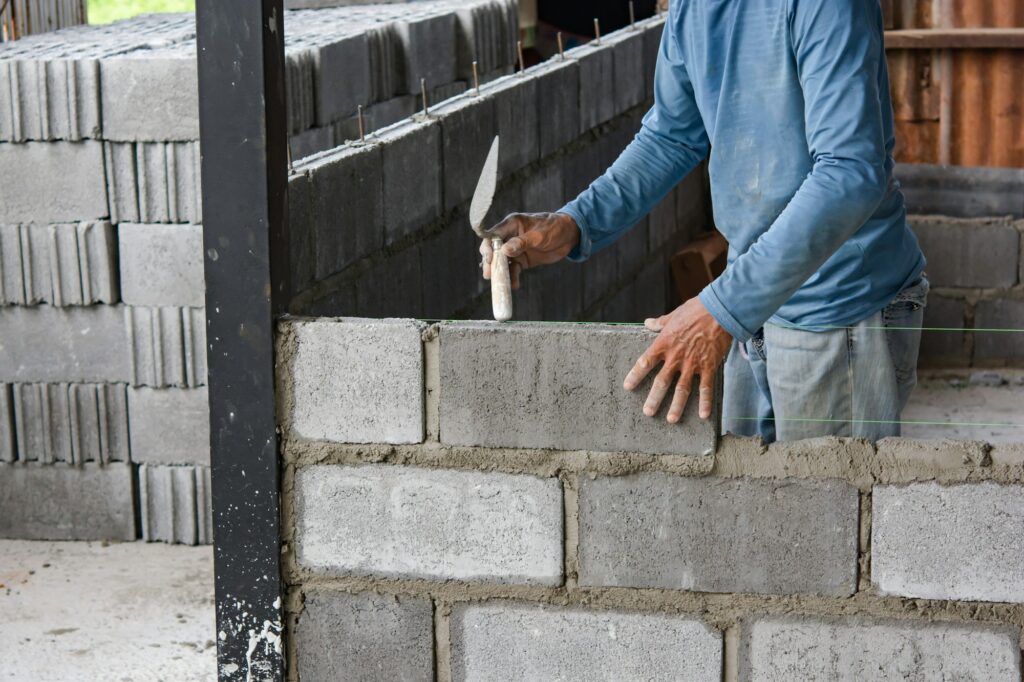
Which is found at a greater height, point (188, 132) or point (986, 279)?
point (188, 132)

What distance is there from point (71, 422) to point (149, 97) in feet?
3.90

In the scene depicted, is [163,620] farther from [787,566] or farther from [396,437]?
[787,566]

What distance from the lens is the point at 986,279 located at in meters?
7.18

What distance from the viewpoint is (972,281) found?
7.20 meters

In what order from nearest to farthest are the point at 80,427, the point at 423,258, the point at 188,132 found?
the point at 423,258
the point at 188,132
the point at 80,427

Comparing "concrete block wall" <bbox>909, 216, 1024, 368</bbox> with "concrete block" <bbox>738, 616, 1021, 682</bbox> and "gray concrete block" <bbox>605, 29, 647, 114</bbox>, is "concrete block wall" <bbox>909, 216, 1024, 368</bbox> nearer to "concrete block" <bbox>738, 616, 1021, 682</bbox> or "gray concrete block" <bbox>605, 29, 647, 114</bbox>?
"gray concrete block" <bbox>605, 29, 647, 114</bbox>

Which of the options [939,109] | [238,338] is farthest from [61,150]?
[939,109]

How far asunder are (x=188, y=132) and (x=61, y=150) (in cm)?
44

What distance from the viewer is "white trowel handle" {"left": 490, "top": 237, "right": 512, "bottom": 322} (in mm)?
2854

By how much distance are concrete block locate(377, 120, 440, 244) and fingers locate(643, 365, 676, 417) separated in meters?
1.60

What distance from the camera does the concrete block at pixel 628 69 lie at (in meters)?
6.62

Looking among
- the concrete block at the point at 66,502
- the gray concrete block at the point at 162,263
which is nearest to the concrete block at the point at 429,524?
the gray concrete block at the point at 162,263

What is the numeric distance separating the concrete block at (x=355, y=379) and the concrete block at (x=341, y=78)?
2.62 meters

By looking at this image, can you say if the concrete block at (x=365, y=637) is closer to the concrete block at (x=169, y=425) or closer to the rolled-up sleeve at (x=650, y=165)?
the rolled-up sleeve at (x=650, y=165)
